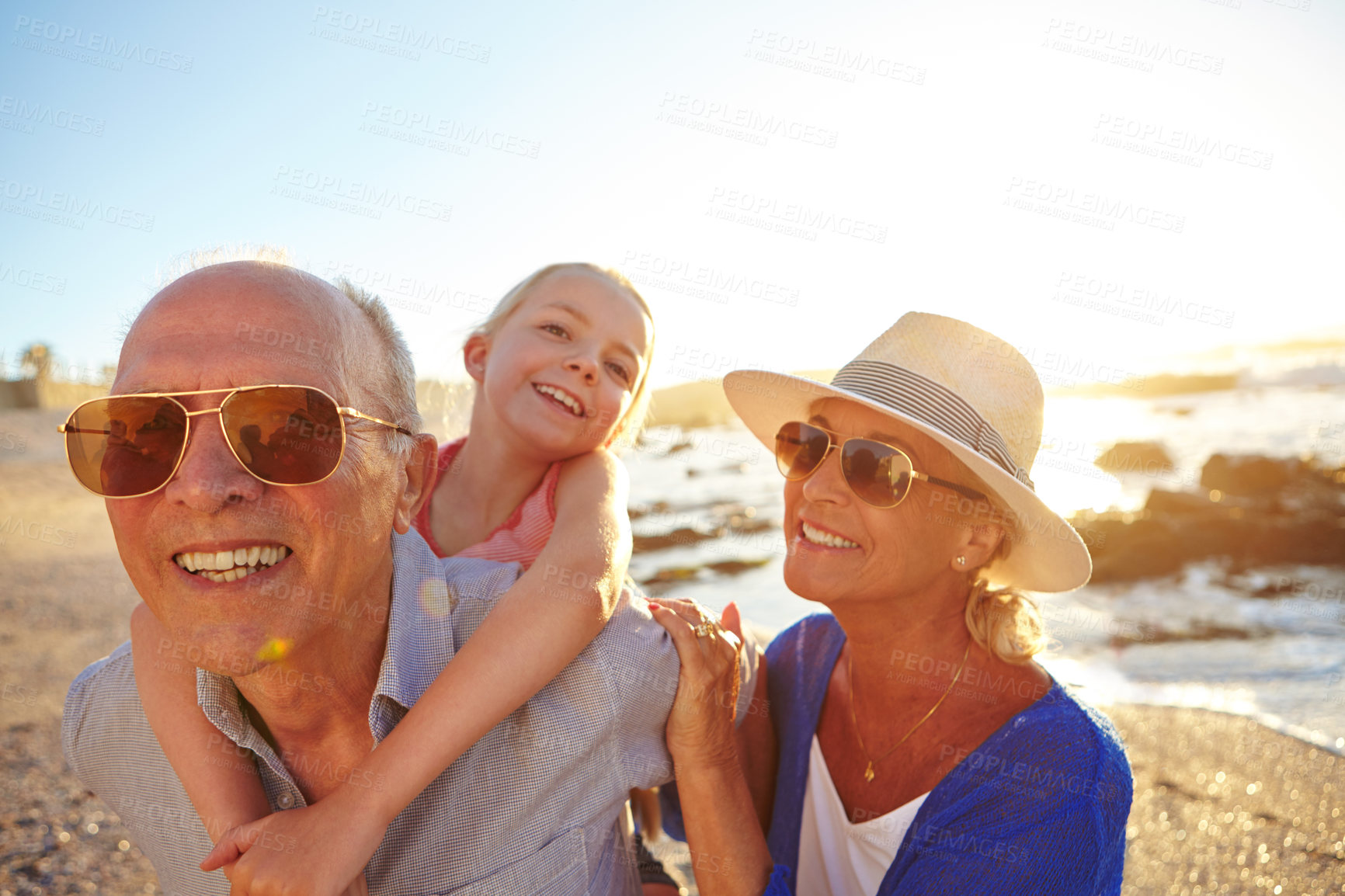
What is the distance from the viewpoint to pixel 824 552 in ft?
8.86

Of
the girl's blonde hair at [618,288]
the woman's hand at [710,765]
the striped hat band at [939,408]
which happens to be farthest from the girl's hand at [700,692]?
the girl's blonde hair at [618,288]

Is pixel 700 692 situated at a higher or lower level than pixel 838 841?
higher

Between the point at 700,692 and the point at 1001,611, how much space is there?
1359 millimetres

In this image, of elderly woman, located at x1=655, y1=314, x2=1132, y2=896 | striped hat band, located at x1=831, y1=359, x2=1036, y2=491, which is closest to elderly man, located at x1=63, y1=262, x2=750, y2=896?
elderly woman, located at x1=655, y1=314, x2=1132, y2=896

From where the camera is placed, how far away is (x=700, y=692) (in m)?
2.10

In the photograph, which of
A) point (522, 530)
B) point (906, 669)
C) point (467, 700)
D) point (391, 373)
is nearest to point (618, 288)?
point (522, 530)

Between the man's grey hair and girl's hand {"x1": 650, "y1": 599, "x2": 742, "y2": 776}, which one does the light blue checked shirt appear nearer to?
girl's hand {"x1": 650, "y1": 599, "x2": 742, "y2": 776}

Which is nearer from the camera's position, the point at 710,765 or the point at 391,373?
the point at 391,373

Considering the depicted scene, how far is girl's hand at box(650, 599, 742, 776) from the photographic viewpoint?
2114mm

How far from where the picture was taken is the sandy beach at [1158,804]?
Answer: 3756 millimetres

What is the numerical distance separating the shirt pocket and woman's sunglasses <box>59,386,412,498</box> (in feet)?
3.47

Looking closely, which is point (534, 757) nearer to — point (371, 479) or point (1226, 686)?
point (371, 479)

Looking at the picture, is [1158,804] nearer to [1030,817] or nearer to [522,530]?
[1030,817]

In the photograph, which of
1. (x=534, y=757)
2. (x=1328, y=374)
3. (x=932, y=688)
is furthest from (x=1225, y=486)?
(x=1328, y=374)
